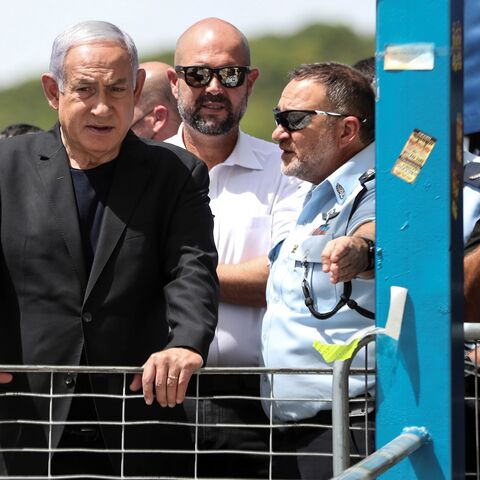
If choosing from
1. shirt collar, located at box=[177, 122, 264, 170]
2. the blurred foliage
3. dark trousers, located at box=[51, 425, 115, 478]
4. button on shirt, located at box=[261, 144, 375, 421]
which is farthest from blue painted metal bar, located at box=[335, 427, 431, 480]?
the blurred foliage

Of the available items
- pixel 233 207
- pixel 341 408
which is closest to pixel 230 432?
pixel 233 207

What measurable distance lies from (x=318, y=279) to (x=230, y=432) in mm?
639

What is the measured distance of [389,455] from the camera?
2551mm

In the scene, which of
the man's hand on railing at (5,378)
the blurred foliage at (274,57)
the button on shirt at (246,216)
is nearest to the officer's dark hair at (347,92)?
the button on shirt at (246,216)

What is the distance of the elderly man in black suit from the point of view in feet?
11.7

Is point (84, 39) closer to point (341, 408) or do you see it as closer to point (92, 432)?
point (92, 432)

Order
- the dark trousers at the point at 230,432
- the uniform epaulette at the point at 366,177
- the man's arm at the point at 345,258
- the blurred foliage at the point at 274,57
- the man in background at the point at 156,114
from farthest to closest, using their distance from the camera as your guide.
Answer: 1. the blurred foliage at the point at 274,57
2. the man in background at the point at 156,114
3. the dark trousers at the point at 230,432
4. the uniform epaulette at the point at 366,177
5. the man's arm at the point at 345,258

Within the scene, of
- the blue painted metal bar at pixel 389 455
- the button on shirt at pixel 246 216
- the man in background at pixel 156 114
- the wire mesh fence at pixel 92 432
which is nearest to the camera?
the blue painted metal bar at pixel 389 455

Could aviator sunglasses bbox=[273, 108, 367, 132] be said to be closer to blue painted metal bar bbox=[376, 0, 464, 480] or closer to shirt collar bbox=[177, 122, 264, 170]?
shirt collar bbox=[177, 122, 264, 170]

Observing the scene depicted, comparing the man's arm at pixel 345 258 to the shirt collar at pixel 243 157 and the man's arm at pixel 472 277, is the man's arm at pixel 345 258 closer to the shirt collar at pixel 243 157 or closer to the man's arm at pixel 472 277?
the man's arm at pixel 472 277

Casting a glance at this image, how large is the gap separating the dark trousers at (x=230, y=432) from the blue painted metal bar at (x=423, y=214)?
1.35 m

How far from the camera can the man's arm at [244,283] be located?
4.32 meters

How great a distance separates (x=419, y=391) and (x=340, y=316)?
1.06 m

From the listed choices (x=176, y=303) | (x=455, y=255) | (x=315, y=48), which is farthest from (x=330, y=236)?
(x=315, y=48)
